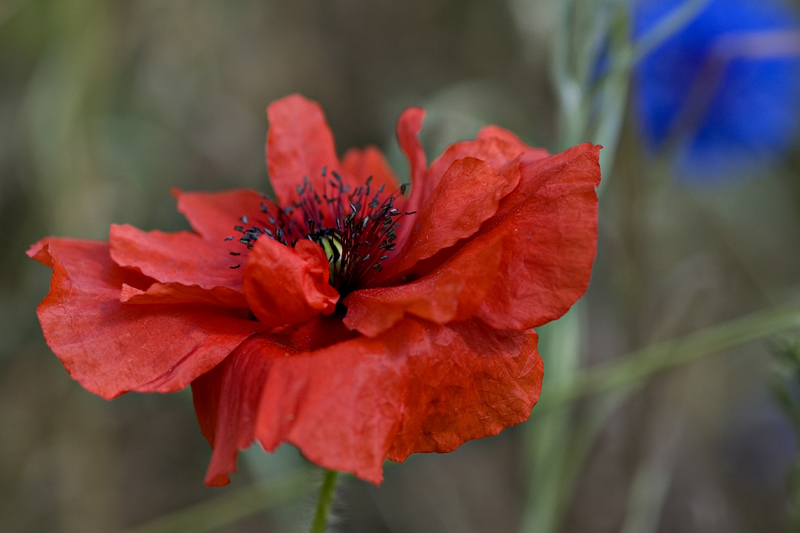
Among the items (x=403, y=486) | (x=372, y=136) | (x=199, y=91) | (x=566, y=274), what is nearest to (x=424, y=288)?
(x=566, y=274)

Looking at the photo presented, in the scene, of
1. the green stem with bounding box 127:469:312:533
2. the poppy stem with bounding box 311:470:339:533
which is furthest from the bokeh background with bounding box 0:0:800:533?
the poppy stem with bounding box 311:470:339:533

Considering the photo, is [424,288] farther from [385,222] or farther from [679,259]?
[679,259]

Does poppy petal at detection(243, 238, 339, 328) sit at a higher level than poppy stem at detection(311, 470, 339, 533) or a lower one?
higher

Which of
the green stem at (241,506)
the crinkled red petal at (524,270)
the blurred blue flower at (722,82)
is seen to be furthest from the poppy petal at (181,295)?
the blurred blue flower at (722,82)

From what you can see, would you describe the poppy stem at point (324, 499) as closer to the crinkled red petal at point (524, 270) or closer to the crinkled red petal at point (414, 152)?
the crinkled red petal at point (524, 270)

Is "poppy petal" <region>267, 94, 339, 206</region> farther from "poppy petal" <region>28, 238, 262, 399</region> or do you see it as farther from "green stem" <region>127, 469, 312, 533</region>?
"green stem" <region>127, 469, 312, 533</region>

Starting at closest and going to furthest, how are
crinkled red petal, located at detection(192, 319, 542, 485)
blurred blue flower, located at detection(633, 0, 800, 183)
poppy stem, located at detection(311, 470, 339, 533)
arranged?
crinkled red petal, located at detection(192, 319, 542, 485)
poppy stem, located at detection(311, 470, 339, 533)
blurred blue flower, located at detection(633, 0, 800, 183)
